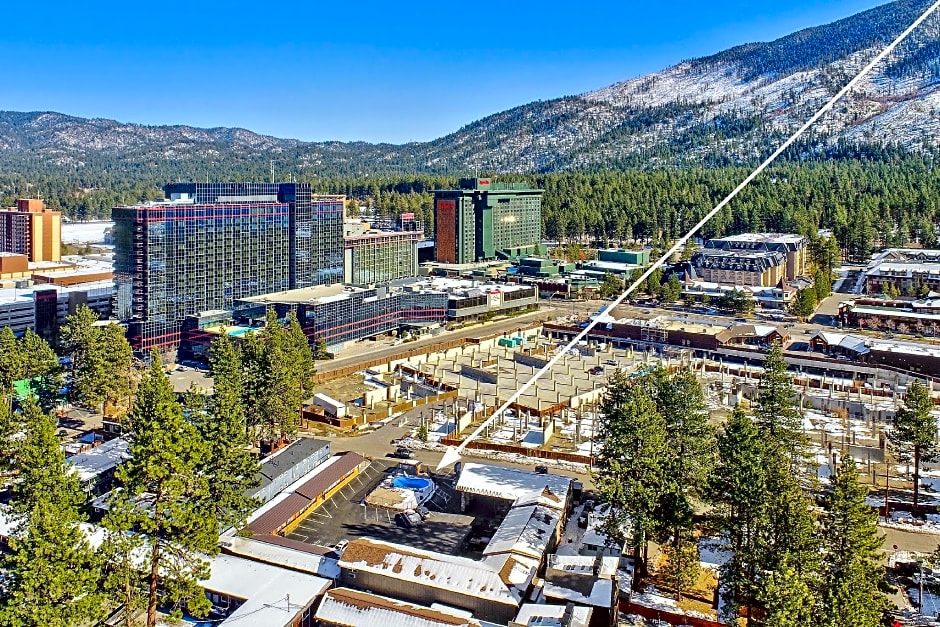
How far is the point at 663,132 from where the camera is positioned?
142125mm

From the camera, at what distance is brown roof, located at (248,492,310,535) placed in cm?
1731

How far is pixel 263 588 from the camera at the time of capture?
1436cm

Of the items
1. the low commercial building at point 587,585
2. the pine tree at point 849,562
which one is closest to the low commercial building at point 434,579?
the low commercial building at point 587,585

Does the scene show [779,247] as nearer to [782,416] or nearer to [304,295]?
[304,295]

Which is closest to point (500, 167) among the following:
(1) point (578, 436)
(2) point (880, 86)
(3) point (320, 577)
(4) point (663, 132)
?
(4) point (663, 132)

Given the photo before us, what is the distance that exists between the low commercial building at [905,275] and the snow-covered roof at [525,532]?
35925 mm

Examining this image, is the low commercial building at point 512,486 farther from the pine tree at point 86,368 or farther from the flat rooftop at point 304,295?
the flat rooftop at point 304,295

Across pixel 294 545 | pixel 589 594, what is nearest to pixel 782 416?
pixel 589 594

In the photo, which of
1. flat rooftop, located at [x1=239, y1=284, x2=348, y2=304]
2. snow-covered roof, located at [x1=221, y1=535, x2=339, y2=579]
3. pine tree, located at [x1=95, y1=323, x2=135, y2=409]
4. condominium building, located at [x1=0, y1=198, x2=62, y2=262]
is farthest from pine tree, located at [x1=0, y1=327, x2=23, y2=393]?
condominium building, located at [x1=0, y1=198, x2=62, y2=262]

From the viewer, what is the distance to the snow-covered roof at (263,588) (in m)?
13.4

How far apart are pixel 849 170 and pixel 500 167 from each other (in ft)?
230

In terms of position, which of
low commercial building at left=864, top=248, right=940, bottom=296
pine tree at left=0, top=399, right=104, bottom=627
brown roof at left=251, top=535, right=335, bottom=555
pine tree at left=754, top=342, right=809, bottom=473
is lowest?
brown roof at left=251, top=535, right=335, bottom=555

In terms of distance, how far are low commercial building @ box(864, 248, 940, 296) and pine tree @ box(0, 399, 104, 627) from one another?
44226mm

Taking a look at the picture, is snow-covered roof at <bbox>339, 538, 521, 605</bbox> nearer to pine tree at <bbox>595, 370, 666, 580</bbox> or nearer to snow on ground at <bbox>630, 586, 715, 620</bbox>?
snow on ground at <bbox>630, 586, 715, 620</bbox>
